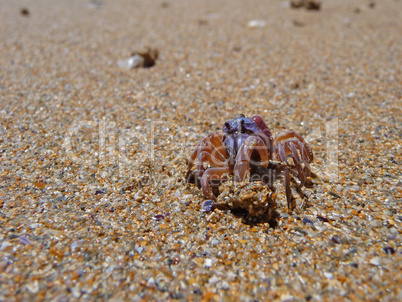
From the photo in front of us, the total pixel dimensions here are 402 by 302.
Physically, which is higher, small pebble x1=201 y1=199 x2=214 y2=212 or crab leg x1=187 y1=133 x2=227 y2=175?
crab leg x1=187 y1=133 x2=227 y2=175

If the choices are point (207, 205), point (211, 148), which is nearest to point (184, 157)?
point (211, 148)

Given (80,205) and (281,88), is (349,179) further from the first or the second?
(80,205)

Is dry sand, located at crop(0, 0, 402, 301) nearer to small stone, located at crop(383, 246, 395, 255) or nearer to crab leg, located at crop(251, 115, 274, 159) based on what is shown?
small stone, located at crop(383, 246, 395, 255)

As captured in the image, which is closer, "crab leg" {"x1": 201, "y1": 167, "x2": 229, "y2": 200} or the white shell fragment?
"crab leg" {"x1": 201, "y1": 167, "x2": 229, "y2": 200}

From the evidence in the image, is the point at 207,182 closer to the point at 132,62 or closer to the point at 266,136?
the point at 266,136

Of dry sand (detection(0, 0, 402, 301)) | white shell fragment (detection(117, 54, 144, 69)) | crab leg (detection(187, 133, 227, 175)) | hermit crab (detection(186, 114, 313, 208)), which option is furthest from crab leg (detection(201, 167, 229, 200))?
white shell fragment (detection(117, 54, 144, 69))

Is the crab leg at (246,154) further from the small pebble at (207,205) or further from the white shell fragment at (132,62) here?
the white shell fragment at (132,62)

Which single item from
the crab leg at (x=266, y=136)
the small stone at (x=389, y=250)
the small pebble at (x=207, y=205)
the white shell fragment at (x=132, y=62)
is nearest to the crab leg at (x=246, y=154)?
the crab leg at (x=266, y=136)
